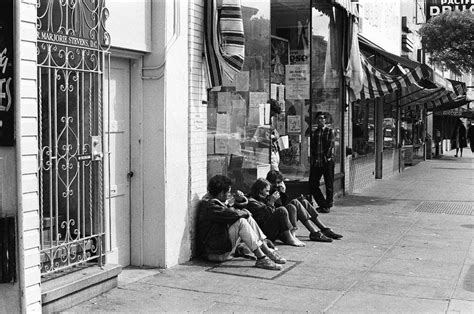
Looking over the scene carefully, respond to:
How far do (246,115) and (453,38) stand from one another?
54.1ft

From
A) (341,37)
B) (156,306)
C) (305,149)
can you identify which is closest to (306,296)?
(156,306)

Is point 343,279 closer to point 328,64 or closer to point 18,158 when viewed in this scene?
point 18,158

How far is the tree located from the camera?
928 inches

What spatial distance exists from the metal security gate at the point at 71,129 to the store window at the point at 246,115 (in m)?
2.28

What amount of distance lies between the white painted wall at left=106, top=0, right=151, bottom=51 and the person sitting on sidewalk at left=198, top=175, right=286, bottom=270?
178 centimetres

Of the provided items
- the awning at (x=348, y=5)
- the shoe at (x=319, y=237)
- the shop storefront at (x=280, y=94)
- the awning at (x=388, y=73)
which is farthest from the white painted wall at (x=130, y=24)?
the awning at (x=388, y=73)

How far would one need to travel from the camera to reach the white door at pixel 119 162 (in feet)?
22.9

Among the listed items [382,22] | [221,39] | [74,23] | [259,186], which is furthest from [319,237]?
[382,22]

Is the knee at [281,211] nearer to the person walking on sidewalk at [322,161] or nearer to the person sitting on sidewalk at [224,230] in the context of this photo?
the person sitting on sidewalk at [224,230]

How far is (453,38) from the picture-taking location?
2378cm

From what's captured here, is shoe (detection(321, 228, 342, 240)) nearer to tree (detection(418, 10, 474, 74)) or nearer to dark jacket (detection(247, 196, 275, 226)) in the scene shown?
dark jacket (detection(247, 196, 275, 226))

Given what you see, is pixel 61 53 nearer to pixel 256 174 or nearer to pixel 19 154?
pixel 19 154

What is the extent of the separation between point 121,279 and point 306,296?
1905mm

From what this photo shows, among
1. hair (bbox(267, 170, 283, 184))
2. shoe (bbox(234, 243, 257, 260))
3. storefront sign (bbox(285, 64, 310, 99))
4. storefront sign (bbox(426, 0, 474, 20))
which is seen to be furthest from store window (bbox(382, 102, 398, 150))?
shoe (bbox(234, 243, 257, 260))
